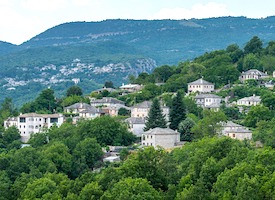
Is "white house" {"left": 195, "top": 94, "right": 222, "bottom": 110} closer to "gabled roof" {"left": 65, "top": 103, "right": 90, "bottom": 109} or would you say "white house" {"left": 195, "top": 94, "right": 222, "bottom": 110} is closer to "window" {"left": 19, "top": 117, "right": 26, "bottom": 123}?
"gabled roof" {"left": 65, "top": 103, "right": 90, "bottom": 109}

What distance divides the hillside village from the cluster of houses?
123 mm

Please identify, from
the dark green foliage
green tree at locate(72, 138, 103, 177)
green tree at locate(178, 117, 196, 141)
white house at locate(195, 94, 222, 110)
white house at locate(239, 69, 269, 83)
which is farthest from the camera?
the dark green foliage

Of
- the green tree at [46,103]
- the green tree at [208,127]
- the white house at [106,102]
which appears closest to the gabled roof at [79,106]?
the green tree at [46,103]

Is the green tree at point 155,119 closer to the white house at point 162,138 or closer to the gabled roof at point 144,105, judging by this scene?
the white house at point 162,138

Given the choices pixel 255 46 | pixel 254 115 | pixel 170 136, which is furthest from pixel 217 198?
pixel 255 46

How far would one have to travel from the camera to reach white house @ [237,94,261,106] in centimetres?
9519

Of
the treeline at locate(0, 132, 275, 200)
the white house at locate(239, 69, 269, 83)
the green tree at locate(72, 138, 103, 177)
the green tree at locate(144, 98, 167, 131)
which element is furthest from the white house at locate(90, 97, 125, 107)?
the treeline at locate(0, 132, 275, 200)

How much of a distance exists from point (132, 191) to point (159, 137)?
83.6 feet

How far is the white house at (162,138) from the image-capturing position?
8050 cm

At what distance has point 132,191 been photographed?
5566cm

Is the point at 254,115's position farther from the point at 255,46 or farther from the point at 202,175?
the point at 255,46

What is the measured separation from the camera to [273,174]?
52.6 metres

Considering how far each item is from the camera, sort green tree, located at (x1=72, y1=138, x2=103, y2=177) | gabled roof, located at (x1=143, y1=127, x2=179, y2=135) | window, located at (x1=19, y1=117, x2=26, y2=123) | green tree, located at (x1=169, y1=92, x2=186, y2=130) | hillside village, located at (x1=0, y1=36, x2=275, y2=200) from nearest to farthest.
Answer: hillside village, located at (x1=0, y1=36, x2=275, y2=200) < green tree, located at (x1=72, y1=138, x2=103, y2=177) < gabled roof, located at (x1=143, y1=127, x2=179, y2=135) < green tree, located at (x1=169, y1=92, x2=186, y2=130) < window, located at (x1=19, y1=117, x2=26, y2=123)

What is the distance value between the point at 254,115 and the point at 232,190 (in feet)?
112
